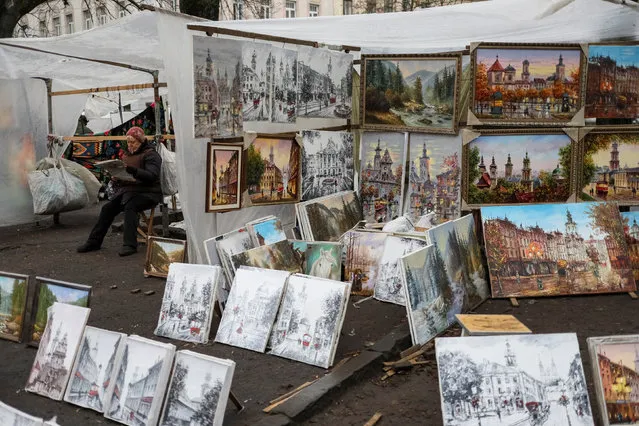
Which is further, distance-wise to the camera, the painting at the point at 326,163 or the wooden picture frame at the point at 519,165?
the painting at the point at 326,163

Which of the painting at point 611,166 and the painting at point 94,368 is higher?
the painting at point 611,166

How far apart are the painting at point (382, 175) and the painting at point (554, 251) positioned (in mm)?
1089

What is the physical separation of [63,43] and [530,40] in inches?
186

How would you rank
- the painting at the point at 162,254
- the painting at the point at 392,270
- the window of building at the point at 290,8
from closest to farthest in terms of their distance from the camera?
the painting at the point at 392,270
the painting at the point at 162,254
the window of building at the point at 290,8

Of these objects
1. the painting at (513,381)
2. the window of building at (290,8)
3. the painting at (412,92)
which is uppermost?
the window of building at (290,8)

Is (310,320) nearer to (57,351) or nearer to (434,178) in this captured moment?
(57,351)

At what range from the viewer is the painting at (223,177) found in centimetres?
525

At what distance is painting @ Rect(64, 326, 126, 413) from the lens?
3.50 meters

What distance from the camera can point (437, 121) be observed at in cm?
616

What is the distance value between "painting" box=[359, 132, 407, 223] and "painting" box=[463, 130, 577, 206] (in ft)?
2.38

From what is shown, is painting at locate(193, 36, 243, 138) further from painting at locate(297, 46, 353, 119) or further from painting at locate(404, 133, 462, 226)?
painting at locate(404, 133, 462, 226)

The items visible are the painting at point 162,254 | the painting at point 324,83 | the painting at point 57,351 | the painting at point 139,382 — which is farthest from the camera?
the painting at point 324,83

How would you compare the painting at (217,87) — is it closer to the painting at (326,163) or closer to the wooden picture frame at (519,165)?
the painting at (326,163)

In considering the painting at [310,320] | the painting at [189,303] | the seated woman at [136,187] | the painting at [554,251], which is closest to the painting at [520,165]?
the painting at [554,251]
